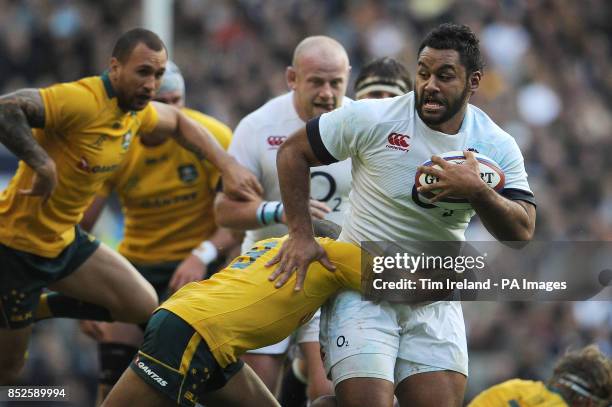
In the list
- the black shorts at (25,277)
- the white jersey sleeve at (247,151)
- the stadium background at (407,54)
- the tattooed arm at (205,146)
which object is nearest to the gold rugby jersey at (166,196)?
the tattooed arm at (205,146)

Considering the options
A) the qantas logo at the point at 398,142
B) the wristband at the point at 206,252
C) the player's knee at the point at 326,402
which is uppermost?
the qantas logo at the point at 398,142

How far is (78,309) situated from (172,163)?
127 cm

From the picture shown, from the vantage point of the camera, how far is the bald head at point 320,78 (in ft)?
24.4

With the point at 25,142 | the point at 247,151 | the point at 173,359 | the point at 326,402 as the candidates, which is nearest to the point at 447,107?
the point at 326,402

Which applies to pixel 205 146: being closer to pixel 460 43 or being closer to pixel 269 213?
pixel 269 213

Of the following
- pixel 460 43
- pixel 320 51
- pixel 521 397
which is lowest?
pixel 521 397

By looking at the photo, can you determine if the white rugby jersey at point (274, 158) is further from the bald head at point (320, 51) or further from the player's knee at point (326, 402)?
the player's knee at point (326, 402)

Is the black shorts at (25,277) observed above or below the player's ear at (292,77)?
below

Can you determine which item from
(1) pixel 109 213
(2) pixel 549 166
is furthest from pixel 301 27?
(1) pixel 109 213

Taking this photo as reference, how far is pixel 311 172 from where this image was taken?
7465 millimetres

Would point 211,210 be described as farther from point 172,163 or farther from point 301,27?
point 301,27

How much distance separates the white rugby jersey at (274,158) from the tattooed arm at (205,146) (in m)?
0.18

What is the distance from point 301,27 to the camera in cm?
1623

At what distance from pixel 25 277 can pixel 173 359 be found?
6.84 feet
